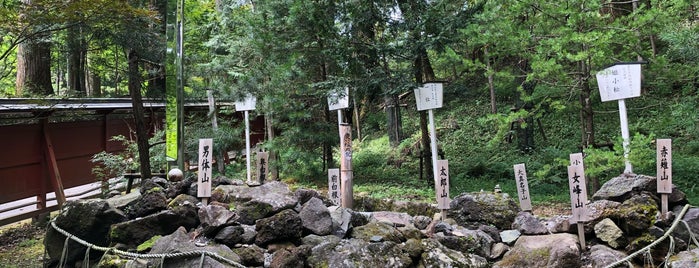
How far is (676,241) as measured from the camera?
4891 millimetres

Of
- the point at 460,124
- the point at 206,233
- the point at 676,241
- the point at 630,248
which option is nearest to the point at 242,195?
the point at 206,233

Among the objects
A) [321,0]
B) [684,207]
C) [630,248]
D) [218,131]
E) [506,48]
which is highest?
[321,0]

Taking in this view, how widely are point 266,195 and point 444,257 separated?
2128 millimetres

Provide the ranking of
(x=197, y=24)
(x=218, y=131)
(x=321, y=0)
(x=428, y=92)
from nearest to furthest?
(x=428, y=92) → (x=321, y=0) → (x=218, y=131) → (x=197, y=24)

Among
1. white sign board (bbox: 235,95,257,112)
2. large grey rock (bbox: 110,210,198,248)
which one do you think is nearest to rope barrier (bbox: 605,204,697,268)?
large grey rock (bbox: 110,210,198,248)

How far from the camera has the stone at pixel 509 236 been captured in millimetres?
5304

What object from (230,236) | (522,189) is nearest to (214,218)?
(230,236)

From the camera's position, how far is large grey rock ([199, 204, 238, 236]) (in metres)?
4.64

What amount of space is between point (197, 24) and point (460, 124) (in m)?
10.5

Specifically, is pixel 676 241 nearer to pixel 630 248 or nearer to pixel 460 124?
pixel 630 248

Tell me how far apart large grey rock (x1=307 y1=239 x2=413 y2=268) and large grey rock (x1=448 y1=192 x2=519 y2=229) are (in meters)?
1.67

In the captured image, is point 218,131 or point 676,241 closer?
point 676,241

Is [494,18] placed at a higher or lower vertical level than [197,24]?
lower

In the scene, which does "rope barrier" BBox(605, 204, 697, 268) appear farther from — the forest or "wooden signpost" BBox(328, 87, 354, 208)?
"wooden signpost" BBox(328, 87, 354, 208)
